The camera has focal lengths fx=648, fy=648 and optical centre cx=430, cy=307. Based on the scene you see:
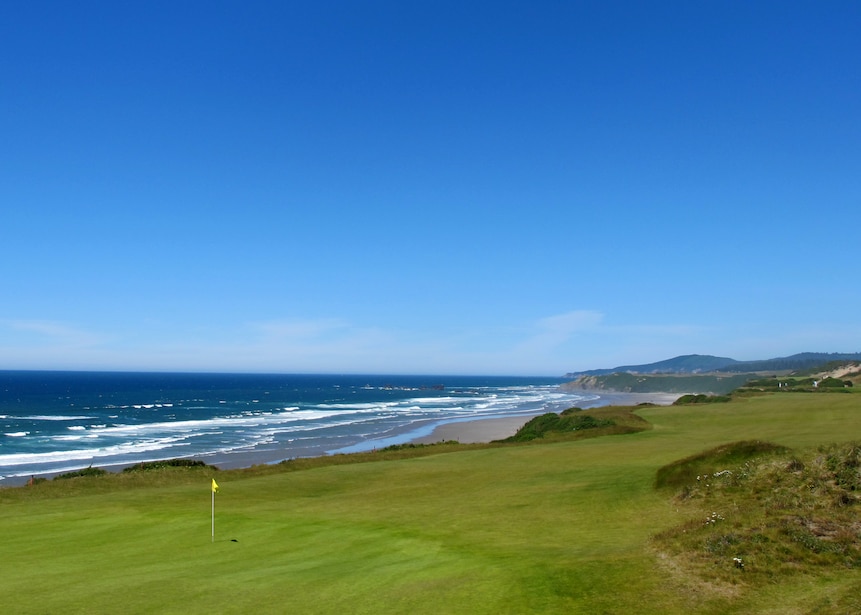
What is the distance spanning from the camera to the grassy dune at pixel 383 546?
12.5 metres

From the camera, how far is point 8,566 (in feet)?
52.7

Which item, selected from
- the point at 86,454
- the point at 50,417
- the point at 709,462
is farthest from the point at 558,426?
the point at 50,417

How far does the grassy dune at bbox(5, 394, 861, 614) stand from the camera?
1255 cm

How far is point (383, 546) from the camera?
17.6 m

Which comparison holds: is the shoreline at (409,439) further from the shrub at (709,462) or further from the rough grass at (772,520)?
the rough grass at (772,520)

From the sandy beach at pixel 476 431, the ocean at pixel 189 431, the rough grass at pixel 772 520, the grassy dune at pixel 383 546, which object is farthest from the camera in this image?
the sandy beach at pixel 476 431

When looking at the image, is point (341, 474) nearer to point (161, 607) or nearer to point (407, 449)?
point (407, 449)

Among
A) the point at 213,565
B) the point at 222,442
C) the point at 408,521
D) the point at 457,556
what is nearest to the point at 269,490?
the point at 408,521

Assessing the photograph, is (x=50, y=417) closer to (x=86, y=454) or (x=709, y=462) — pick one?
(x=86, y=454)

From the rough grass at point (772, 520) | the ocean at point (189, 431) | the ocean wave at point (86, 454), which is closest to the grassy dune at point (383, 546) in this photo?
the rough grass at point (772, 520)

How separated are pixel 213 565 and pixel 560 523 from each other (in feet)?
33.7

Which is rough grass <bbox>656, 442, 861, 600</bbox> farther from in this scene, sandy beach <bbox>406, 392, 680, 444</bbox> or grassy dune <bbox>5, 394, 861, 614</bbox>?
sandy beach <bbox>406, 392, 680, 444</bbox>

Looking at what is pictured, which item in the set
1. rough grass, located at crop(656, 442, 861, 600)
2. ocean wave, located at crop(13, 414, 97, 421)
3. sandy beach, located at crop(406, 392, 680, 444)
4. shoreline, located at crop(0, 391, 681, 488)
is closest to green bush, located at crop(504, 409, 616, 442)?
shoreline, located at crop(0, 391, 681, 488)

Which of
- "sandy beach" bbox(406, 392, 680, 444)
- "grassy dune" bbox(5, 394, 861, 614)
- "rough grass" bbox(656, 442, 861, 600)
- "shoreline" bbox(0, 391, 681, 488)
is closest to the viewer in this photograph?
"grassy dune" bbox(5, 394, 861, 614)
